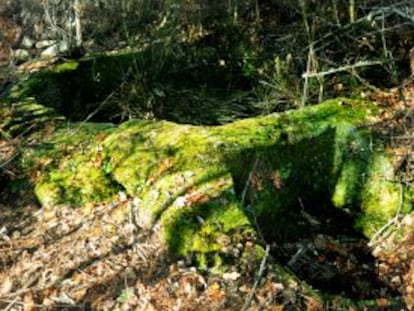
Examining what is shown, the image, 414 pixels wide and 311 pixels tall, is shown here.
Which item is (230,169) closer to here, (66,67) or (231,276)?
(231,276)

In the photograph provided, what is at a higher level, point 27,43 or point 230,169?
point 230,169

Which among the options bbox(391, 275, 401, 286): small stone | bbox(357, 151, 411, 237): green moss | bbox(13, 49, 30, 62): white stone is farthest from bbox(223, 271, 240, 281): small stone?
bbox(13, 49, 30, 62): white stone

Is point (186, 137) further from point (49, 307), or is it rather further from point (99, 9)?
point (99, 9)

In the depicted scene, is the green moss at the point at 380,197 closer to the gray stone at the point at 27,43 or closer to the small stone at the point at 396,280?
the small stone at the point at 396,280

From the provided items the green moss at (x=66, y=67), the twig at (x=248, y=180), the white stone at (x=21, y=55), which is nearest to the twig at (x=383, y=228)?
the twig at (x=248, y=180)

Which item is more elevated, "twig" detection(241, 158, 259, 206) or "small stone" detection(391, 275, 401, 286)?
"twig" detection(241, 158, 259, 206)

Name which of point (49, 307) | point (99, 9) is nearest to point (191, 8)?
point (99, 9)

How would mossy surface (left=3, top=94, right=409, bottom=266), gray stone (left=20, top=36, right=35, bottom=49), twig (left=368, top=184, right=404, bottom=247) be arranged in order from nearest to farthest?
mossy surface (left=3, top=94, right=409, bottom=266), twig (left=368, top=184, right=404, bottom=247), gray stone (left=20, top=36, right=35, bottom=49)

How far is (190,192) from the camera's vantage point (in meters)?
4.89

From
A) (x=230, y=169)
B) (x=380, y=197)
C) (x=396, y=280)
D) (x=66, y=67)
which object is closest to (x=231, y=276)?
(x=230, y=169)

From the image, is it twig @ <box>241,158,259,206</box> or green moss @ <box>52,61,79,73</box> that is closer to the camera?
twig @ <box>241,158,259,206</box>

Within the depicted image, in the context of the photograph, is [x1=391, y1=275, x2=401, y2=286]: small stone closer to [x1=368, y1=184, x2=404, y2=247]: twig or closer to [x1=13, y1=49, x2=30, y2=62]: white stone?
[x1=368, y1=184, x2=404, y2=247]: twig

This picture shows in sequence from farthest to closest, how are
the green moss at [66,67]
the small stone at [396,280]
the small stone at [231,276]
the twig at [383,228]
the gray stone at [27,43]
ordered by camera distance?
the gray stone at [27,43] → the green moss at [66,67] → the twig at [383,228] → the small stone at [396,280] → the small stone at [231,276]

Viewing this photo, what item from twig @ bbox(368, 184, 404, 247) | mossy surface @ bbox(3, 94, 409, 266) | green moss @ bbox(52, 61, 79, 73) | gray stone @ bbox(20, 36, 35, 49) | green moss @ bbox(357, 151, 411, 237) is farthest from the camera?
gray stone @ bbox(20, 36, 35, 49)
